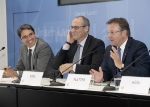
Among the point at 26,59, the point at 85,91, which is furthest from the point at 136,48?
the point at 26,59

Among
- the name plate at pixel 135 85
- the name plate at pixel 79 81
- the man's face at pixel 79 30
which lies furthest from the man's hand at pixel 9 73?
the name plate at pixel 135 85

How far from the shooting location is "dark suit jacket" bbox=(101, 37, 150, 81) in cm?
255

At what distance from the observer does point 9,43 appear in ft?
17.0

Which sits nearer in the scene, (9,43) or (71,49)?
(71,49)

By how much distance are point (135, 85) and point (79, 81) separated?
45 centimetres

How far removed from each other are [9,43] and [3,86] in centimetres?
271

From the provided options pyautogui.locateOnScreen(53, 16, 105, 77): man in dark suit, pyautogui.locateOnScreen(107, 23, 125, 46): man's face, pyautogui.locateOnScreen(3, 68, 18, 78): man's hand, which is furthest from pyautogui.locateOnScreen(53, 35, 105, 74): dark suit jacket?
pyautogui.locateOnScreen(3, 68, 18, 78): man's hand

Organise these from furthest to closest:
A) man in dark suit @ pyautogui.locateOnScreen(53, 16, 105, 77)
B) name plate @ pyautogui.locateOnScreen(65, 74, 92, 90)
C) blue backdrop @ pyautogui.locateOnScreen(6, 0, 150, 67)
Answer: blue backdrop @ pyautogui.locateOnScreen(6, 0, 150, 67) → man in dark suit @ pyautogui.locateOnScreen(53, 16, 105, 77) → name plate @ pyautogui.locateOnScreen(65, 74, 92, 90)

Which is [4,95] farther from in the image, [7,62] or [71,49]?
[7,62]

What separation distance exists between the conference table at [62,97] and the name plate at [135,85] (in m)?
0.05

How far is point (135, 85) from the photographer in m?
1.87

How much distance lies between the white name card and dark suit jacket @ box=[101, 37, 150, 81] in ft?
2.39

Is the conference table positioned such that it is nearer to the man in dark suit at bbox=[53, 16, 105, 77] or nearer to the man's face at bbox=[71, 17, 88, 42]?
the man in dark suit at bbox=[53, 16, 105, 77]

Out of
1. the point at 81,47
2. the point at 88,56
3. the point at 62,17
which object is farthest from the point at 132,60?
the point at 62,17
